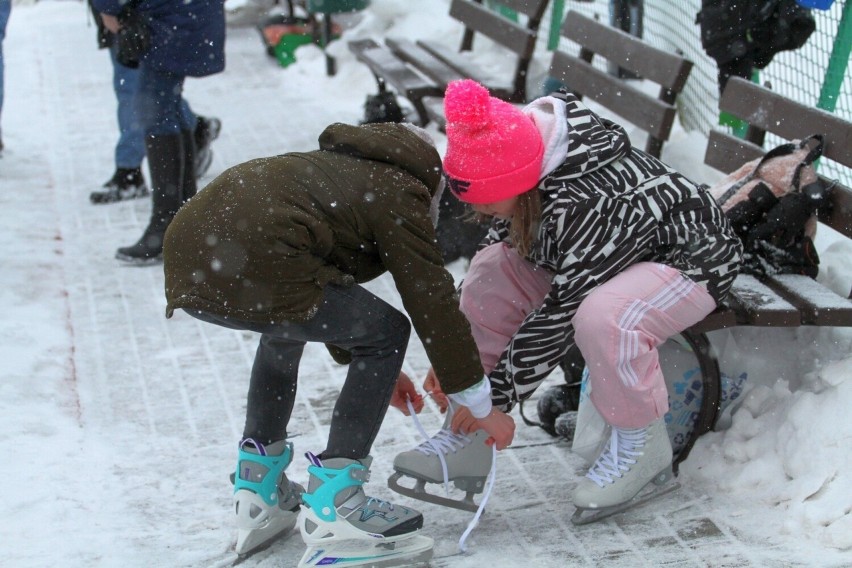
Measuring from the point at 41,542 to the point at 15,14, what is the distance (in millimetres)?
12168

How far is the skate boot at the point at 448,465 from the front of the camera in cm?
313

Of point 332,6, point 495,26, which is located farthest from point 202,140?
point 332,6

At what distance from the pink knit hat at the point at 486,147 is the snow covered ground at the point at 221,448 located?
926mm

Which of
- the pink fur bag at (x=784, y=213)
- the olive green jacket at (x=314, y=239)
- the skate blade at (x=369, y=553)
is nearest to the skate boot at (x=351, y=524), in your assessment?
the skate blade at (x=369, y=553)

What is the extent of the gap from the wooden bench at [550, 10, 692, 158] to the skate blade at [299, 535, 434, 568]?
2497 mm

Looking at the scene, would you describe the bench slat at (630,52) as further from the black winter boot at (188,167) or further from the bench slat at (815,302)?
the black winter boot at (188,167)

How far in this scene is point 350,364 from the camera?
116 inches

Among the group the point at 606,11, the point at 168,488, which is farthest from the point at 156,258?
the point at 606,11

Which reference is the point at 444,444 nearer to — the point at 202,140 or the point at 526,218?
the point at 526,218

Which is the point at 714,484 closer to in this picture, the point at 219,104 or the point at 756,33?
the point at 756,33

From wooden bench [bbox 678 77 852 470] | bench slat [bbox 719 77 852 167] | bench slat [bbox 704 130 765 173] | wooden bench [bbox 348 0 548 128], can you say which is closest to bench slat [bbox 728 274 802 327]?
wooden bench [bbox 678 77 852 470]

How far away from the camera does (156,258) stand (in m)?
5.62

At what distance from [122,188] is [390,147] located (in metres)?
4.33

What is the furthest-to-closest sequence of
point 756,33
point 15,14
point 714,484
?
point 15,14 < point 756,33 < point 714,484
